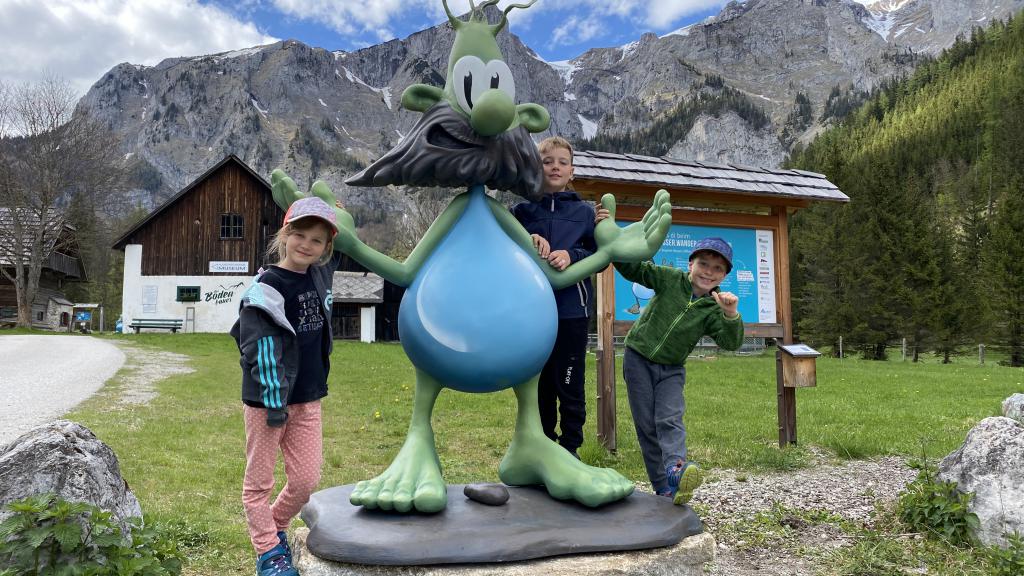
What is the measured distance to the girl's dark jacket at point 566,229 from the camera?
305cm

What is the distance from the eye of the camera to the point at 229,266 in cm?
2367

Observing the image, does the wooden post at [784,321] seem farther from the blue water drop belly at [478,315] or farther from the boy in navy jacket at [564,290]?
the blue water drop belly at [478,315]

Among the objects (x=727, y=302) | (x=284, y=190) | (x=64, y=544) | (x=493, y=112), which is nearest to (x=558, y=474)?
(x=727, y=302)

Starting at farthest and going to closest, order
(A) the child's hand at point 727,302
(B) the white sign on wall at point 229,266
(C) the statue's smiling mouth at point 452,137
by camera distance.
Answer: (B) the white sign on wall at point 229,266
(A) the child's hand at point 727,302
(C) the statue's smiling mouth at point 452,137

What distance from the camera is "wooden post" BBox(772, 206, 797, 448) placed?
571 cm

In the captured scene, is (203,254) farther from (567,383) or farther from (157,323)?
(567,383)

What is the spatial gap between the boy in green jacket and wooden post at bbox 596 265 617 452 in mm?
A: 2243

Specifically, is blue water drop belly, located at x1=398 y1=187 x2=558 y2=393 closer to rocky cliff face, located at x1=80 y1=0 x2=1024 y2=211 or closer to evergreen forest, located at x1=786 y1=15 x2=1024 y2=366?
evergreen forest, located at x1=786 y1=15 x2=1024 y2=366

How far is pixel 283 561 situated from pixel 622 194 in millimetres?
4115

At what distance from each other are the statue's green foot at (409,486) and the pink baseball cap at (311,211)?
0.87 meters

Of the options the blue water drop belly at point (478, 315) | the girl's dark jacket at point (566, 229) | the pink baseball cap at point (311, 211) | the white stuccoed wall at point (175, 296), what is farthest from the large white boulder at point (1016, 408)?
the white stuccoed wall at point (175, 296)

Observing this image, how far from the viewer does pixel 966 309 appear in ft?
80.5

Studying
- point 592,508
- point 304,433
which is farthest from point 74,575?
point 592,508

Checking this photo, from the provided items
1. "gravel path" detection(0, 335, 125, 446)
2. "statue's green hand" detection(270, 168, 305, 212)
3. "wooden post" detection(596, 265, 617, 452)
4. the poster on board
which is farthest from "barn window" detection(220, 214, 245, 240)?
"statue's green hand" detection(270, 168, 305, 212)
